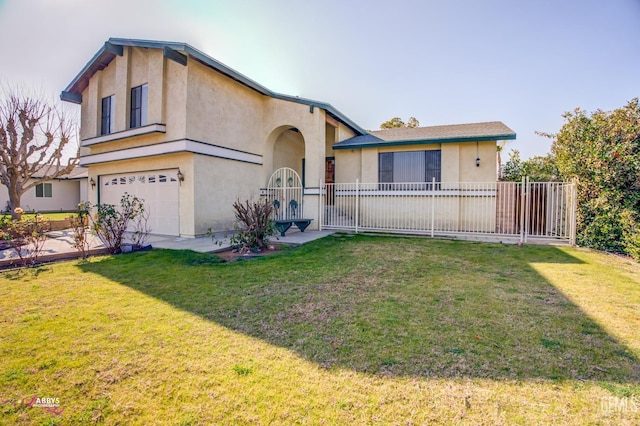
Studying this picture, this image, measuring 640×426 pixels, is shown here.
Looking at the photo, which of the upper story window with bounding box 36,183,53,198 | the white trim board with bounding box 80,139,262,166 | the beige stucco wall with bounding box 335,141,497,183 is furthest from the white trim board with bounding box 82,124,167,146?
the upper story window with bounding box 36,183,53,198

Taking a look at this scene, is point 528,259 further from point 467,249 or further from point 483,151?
point 483,151

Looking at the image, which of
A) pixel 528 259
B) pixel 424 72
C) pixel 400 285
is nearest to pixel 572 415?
pixel 400 285

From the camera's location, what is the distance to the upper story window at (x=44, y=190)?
2664 cm

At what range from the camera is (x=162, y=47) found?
11.0m

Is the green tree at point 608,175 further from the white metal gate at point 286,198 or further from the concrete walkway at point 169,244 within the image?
the white metal gate at point 286,198

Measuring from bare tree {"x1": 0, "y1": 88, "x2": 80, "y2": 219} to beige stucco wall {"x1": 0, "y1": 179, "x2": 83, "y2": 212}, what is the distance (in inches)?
440

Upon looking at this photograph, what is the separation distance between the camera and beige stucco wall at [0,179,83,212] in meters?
25.8

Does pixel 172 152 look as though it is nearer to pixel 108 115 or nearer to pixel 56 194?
pixel 108 115

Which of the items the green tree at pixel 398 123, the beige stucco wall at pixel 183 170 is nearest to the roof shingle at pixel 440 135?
the beige stucco wall at pixel 183 170

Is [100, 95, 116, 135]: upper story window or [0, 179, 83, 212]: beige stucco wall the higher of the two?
[100, 95, 116, 135]: upper story window

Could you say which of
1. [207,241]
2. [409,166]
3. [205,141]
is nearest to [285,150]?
[205,141]

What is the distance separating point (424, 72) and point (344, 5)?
557 cm

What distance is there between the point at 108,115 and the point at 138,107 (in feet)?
8.58

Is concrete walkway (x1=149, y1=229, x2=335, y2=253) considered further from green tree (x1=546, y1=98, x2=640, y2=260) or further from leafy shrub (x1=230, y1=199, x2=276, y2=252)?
green tree (x1=546, y1=98, x2=640, y2=260)
